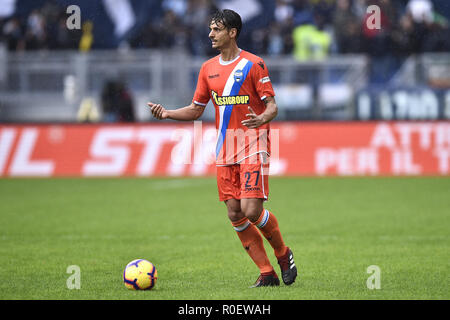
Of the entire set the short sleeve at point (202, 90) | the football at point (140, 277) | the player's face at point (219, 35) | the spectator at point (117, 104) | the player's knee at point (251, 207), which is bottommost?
the football at point (140, 277)

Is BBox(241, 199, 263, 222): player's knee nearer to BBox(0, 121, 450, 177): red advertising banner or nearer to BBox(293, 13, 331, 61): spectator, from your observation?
BBox(0, 121, 450, 177): red advertising banner

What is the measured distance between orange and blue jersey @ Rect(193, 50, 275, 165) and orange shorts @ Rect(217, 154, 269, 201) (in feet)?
0.24

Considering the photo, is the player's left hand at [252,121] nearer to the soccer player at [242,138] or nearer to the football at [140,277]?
the soccer player at [242,138]

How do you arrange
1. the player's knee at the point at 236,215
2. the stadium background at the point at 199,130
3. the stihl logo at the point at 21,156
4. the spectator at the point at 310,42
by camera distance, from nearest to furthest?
the player's knee at the point at 236,215 < the stadium background at the point at 199,130 < the stihl logo at the point at 21,156 < the spectator at the point at 310,42

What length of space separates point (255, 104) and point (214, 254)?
101 inches

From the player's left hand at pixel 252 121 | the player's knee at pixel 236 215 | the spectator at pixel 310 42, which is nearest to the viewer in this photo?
the player's left hand at pixel 252 121

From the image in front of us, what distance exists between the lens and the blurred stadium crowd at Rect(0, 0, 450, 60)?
21312 mm

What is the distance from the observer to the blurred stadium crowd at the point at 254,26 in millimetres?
21312

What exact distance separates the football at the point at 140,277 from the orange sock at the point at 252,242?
0.91 m

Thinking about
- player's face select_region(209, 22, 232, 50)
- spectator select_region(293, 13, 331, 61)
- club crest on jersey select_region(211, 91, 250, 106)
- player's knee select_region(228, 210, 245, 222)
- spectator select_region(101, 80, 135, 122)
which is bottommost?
player's knee select_region(228, 210, 245, 222)

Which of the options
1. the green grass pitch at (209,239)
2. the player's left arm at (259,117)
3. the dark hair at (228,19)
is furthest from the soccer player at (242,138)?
the green grass pitch at (209,239)

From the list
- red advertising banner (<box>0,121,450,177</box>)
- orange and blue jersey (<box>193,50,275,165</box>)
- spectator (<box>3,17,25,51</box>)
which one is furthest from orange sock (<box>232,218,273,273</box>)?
spectator (<box>3,17,25,51</box>)

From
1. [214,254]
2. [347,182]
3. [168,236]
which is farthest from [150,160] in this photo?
[214,254]

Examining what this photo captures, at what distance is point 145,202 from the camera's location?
14289mm
